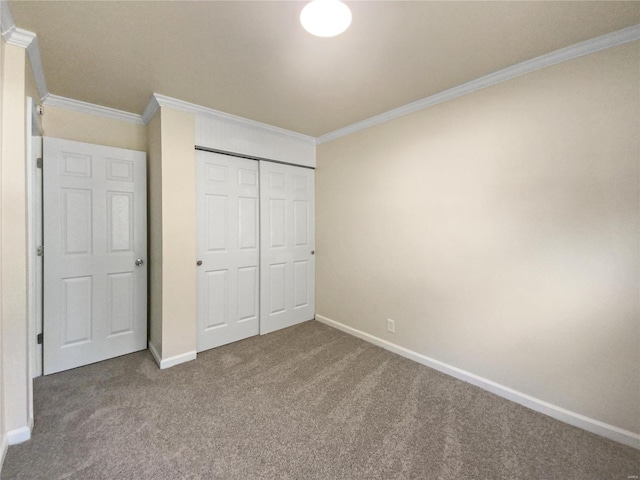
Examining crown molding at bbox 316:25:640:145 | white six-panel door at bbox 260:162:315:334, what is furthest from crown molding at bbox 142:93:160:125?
crown molding at bbox 316:25:640:145

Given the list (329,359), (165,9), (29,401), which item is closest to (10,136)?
(165,9)

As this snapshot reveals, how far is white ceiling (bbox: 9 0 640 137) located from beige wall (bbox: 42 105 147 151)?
19 cm

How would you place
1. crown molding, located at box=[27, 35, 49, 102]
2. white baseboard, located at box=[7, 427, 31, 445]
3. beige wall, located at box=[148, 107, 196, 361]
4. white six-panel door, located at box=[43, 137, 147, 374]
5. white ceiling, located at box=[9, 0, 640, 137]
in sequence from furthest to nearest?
beige wall, located at box=[148, 107, 196, 361] < white six-panel door, located at box=[43, 137, 147, 374] < crown molding, located at box=[27, 35, 49, 102] < white baseboard, located at box=[7, 427, 31, 445] < white ceiling, located at box=[9, 0, 640, 137]

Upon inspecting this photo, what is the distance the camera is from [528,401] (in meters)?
1.82

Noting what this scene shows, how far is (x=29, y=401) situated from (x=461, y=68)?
3.44 metres

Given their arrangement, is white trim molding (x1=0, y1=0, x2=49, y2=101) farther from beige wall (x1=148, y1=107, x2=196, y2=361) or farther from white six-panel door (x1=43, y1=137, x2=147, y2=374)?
beige wall (x1=148, y1=107, x2=196, y2=361)

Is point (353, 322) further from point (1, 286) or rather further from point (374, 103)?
point (1, 286)

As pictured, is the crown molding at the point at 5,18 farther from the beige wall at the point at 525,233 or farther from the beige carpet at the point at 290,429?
the beige wall at the point at 525,233

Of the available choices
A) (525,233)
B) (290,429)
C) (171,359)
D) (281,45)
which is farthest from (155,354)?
(525,233)

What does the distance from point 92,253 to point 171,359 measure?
115 centimetres

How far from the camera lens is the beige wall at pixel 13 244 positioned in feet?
4.72

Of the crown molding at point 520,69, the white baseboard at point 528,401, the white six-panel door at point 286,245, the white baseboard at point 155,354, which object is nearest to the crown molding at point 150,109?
the white six-panel door at point 286,245

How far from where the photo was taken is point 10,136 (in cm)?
146

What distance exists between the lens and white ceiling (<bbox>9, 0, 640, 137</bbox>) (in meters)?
1.34
